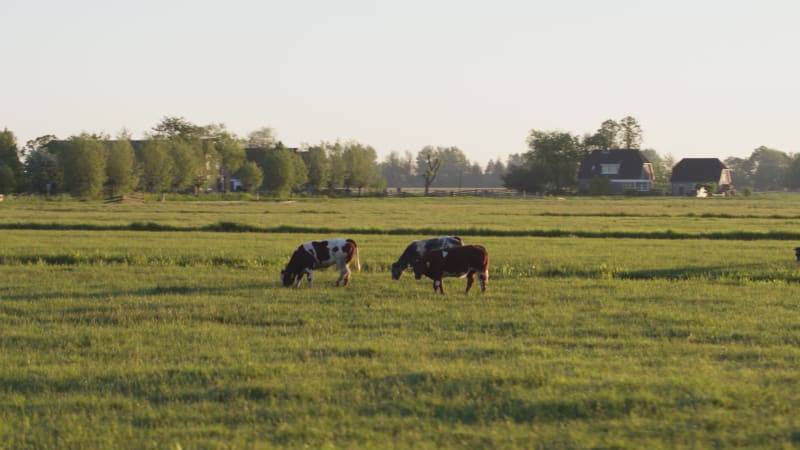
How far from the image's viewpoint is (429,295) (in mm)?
21719

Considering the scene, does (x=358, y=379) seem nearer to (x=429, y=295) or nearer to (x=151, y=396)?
(x=151, y=396)

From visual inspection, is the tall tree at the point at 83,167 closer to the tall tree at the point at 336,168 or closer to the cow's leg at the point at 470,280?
the tall tree at the point at 336,168

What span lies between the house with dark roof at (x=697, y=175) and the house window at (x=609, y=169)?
1127 cm

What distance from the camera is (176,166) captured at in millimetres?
127688

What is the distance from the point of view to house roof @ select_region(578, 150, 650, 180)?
15512 cm

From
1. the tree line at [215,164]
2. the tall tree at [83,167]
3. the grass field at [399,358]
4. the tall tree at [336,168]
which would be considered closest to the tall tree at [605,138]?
the tree line at [215,164]

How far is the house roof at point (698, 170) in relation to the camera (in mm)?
158250

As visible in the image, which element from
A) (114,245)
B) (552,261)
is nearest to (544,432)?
(552,261)

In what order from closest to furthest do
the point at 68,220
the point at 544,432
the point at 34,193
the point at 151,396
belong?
the point at 544,432
the point at 151,396
the point at 68,220
the point at 34,193

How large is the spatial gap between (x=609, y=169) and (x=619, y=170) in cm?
174

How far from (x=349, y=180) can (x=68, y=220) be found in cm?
10029

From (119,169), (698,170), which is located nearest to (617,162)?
(698,170)

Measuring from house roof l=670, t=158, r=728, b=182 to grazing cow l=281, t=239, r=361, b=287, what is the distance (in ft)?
473

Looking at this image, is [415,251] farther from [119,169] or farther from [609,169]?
A: [609,169]
